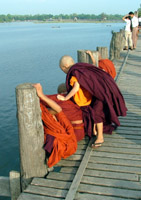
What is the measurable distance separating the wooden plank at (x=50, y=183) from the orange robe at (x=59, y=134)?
21 centimetres

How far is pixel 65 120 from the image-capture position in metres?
3.47

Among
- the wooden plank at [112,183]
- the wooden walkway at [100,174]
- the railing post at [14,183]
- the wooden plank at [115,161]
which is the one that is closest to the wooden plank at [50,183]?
the wooden walkway at [100,174]

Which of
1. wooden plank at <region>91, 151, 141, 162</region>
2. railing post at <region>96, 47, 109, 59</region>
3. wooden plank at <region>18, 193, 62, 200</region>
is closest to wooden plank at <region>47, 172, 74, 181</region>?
wooden plank at <region>18, 193, 62, 200</region>

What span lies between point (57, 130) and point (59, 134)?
0.06 metres

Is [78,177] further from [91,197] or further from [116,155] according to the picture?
[116,155]

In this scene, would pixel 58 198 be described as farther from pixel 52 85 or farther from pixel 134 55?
pixel 52 85

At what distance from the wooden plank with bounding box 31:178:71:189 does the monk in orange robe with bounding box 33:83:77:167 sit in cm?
21

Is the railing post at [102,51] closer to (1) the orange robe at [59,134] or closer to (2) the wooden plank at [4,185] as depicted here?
(1) the orange robe at [59,134]

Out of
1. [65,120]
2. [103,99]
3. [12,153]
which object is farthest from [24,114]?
[12,153]

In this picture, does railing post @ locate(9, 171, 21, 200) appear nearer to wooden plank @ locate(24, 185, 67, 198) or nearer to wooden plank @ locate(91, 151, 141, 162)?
wooden plank @ locate(24, 185, 67, 198)

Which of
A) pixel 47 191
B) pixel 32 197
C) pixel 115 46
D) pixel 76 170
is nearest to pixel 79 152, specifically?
pixel 76 170

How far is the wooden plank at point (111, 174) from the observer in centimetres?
302

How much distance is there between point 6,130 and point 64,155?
681cm

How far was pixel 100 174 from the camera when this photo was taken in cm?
312
